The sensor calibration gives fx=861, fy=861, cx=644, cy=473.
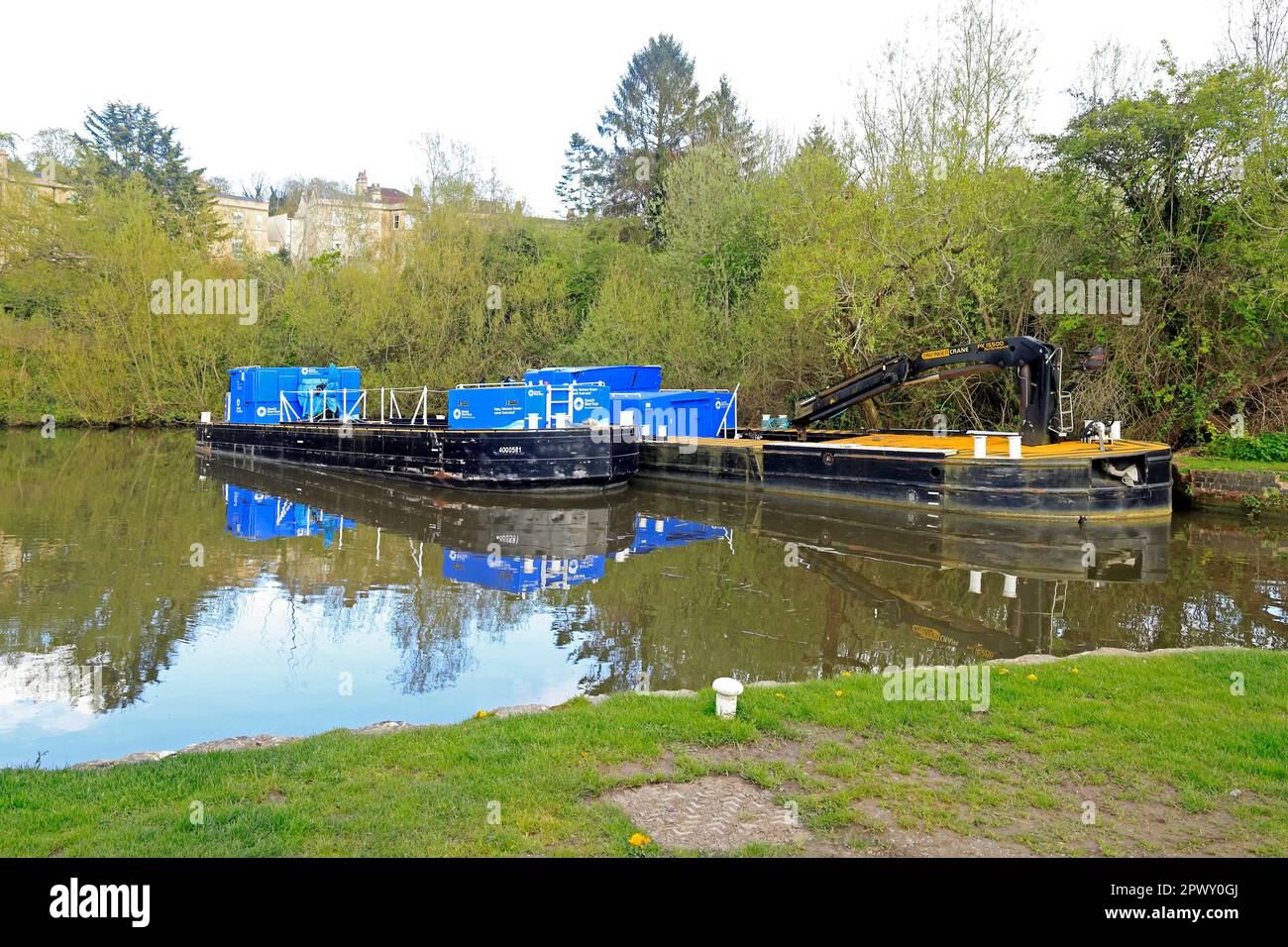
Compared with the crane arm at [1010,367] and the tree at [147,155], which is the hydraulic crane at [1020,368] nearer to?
the crane arm at [1010,367]

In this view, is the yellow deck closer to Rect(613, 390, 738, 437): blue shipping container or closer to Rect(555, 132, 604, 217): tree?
Rect(613, 390, 738, 437): blue shipping container

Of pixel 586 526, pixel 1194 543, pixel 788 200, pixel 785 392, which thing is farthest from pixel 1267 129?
pixel 586 526

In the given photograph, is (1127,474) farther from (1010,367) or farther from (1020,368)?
(1010,367)

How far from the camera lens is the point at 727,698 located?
17.9 ft

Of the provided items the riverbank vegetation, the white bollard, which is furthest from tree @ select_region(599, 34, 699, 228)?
the white bollard

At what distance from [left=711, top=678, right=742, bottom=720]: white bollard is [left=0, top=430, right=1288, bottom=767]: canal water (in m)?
2.02

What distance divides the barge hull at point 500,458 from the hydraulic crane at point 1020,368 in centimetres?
623

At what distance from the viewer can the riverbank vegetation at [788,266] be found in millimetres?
18078

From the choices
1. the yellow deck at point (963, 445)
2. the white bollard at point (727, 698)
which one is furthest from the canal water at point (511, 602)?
the white bollard at point (727, 698)

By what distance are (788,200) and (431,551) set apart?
49.0 ft

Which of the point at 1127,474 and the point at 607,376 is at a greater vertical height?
the point at 607,376

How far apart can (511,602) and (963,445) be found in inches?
442

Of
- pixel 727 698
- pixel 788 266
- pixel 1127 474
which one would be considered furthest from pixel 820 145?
pixel 727 698

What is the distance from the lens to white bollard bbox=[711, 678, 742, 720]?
5422mm
